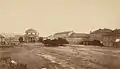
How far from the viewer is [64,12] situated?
2133 millimetres

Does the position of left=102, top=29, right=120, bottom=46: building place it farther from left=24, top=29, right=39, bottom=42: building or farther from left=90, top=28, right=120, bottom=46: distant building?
left=24, top=29, right=39, bottom=42: building

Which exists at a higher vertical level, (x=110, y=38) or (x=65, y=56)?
(x=110, y=38)

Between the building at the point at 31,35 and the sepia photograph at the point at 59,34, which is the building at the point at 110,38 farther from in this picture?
the building at the point at 31,35

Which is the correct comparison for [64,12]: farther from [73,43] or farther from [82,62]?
[82,62]

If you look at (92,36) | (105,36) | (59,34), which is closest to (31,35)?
(59,34)

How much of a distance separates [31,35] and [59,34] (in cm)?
28

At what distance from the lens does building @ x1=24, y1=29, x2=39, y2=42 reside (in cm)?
198

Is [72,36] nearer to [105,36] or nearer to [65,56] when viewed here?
[65,56]

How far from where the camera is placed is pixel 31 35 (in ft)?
6.47

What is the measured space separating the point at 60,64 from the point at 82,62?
0.21 m

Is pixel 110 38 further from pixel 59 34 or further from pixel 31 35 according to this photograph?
pixel 31 35

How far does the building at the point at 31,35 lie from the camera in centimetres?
198

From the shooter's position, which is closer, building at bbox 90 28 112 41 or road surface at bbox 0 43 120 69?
road surface at bbox 0 43 120 69

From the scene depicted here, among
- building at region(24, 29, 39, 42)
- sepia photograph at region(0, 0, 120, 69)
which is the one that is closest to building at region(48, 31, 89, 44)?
sepia photograph at region(0, 0, 120, 69)
